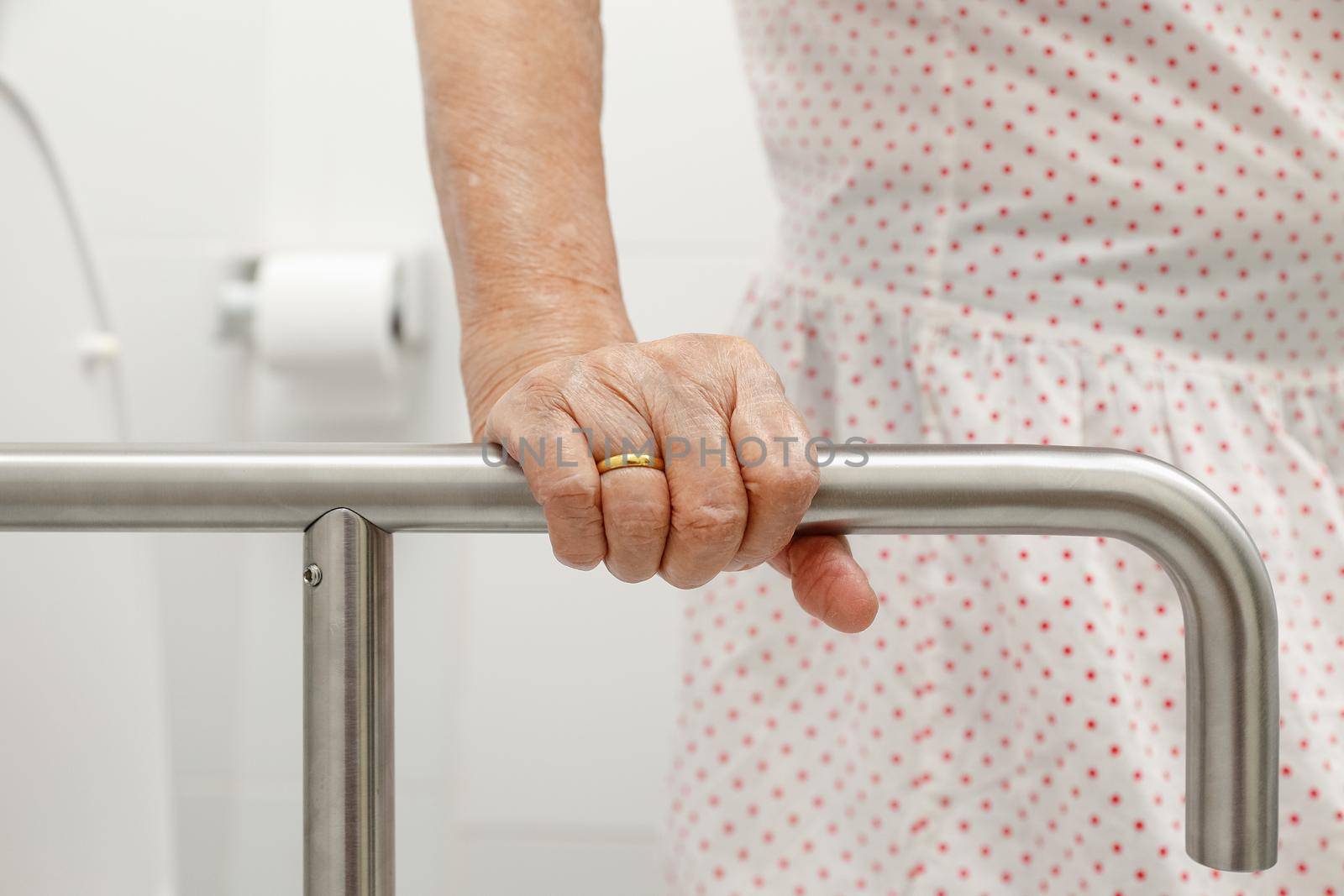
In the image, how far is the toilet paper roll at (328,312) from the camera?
0.88m

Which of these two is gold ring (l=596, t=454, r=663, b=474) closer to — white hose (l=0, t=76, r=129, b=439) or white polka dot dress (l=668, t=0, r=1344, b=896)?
white polka dot dress (l=668, t=0, r=1344, b=896)

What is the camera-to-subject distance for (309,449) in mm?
286

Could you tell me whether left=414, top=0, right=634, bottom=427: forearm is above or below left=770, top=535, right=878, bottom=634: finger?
above

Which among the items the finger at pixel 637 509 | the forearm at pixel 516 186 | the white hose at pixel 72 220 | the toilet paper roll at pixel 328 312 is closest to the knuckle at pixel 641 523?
the finger at pixel 637 509

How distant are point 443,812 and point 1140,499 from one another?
0.83 m

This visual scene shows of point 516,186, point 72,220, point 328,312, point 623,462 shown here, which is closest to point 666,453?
point 623,462

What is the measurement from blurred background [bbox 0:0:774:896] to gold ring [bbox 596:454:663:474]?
2.25 ft

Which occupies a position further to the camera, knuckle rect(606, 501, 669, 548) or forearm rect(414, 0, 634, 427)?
forearm rect(414, 0, 634, 427)

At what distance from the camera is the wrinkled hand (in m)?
0.27

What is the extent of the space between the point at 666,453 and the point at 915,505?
6 cm

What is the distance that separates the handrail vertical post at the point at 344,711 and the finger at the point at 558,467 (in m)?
0.05

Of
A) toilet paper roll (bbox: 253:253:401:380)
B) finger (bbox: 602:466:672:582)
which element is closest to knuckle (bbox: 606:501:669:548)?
finger (bbox: 602:466:672:582)

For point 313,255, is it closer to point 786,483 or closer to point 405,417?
point 405,417

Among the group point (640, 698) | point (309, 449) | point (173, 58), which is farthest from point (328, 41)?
point (309, 449)
